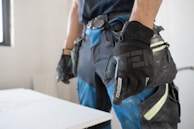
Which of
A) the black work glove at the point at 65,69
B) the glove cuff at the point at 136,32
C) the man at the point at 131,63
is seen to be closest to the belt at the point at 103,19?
the man at the point at 131,63

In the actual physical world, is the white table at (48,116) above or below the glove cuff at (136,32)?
below

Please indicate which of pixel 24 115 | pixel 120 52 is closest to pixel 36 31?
pixel 24 115

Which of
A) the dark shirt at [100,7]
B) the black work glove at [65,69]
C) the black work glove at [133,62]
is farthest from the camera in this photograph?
the black work glove at [65,69]

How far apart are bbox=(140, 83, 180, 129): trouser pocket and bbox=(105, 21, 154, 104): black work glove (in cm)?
7

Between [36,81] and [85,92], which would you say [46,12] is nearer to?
[36,81]

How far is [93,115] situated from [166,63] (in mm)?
280

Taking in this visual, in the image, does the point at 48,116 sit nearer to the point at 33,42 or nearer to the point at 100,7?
the point at 100,7

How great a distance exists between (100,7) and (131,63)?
0.31 meters

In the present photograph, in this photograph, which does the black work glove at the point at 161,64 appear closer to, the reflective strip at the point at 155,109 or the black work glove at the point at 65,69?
the reflective strip at the point at 155,109

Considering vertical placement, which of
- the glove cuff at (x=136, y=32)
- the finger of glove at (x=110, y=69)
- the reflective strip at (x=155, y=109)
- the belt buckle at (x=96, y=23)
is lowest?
the reflective strip at (x=155, y=109)

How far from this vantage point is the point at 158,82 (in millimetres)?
556

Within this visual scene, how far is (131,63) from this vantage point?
1.63ft

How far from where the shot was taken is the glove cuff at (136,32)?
0.51 meters

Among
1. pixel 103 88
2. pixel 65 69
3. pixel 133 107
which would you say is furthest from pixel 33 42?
pixel 133 107
